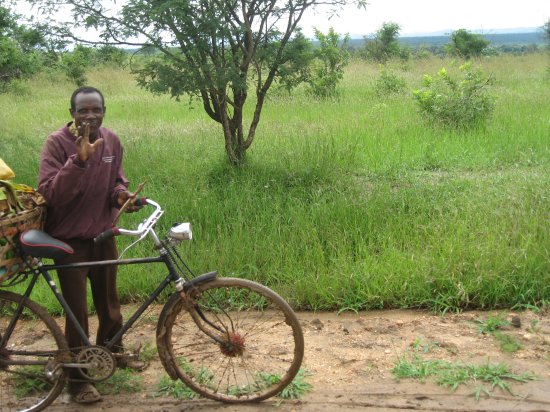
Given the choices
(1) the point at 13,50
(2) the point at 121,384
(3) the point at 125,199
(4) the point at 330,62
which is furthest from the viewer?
(4) the point at 330,62

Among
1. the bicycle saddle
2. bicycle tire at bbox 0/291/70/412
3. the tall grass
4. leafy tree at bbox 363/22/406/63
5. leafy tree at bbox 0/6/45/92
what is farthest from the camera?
leafy tree at bbox 363/22/406/63

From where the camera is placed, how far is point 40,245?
2.86 m

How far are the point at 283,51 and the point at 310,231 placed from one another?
7.88 ft

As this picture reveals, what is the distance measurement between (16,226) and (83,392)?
1.07 metres

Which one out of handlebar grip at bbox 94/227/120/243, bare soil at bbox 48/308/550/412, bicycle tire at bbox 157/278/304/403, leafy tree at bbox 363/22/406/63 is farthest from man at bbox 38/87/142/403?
leafy tree at bbox 363/22/406/63

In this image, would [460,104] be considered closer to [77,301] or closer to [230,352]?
[230,352]

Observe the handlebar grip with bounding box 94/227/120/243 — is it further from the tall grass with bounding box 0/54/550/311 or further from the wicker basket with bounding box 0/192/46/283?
the tall grass with bounding box 0/54/550/311

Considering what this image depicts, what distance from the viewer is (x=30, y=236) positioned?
9.37 ft

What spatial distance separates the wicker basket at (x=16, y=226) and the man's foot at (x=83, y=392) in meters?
0.77

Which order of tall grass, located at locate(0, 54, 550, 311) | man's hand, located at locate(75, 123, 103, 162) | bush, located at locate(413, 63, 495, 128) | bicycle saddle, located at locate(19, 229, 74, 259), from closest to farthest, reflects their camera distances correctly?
man's hand, located at locate(75, 123, 103, 162), bicycle saddle, located at locate(19, 229, 74, 259), tall grass, located at locate(0, 54, 550, 311), bush, located at locate(413, 63, 495, 128)

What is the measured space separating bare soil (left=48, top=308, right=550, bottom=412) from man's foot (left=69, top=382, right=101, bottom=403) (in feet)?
0.15

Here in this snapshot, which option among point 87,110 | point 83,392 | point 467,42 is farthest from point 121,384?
point 467,42

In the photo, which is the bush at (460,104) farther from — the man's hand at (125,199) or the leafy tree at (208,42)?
the man's hand at (125,199)

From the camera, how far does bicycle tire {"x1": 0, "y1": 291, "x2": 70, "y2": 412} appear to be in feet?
10.4
